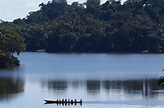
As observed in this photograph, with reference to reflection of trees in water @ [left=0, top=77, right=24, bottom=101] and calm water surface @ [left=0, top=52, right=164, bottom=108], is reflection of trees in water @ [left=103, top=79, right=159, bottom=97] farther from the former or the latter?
reflection of trees in water @ [left=0, top=77, right=24, bottom=101]

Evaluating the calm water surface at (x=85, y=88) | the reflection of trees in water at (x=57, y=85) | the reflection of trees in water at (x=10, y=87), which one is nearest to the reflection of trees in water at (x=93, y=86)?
the calm water surface at (x=85, y=88)

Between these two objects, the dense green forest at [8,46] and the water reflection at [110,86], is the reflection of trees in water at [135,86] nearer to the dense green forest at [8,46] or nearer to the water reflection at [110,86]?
the water reflection at [110,86]

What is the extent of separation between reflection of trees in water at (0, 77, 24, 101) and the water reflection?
11.6 ft

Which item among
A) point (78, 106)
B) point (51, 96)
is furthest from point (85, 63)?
point (78, 106)

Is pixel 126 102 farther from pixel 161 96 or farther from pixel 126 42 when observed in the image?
pixel 126 42

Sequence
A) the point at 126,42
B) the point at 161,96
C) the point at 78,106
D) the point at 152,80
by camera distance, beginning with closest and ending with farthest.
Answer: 1. the point at 78,106
2. the point at 161,96
3. the point at 152,80
4. the point at 126,42

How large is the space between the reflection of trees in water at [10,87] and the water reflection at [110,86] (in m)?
3.53

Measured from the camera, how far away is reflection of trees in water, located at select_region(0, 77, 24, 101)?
75.6m

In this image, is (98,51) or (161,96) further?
(98,51)

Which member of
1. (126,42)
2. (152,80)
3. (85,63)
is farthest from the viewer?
(126,42)

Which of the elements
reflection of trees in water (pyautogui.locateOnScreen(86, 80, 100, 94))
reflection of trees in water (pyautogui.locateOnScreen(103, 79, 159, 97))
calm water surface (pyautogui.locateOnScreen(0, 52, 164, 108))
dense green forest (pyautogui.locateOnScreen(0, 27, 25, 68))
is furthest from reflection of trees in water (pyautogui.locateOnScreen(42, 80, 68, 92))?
dense green forest (pyautogui.locateOnScreen(0, 27, 25, 68))

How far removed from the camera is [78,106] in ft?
220

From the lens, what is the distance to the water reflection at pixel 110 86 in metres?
79.0

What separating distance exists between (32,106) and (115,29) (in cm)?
12967
